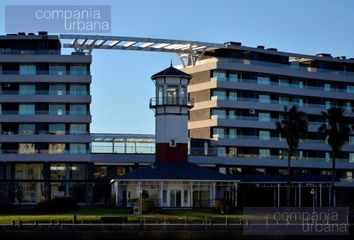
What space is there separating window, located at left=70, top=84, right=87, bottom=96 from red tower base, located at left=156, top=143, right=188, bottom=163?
18901mm

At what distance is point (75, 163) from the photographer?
124 metres

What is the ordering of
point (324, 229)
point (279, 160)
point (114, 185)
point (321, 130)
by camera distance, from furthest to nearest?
point (279, 160) → point (321, 130) → point (114, 185) → point (324, 229)

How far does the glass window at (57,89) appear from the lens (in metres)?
125

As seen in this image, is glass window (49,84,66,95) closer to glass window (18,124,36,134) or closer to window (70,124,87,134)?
window (70,124,87,134)

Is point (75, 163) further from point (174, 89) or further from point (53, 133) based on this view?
point (174, 89)

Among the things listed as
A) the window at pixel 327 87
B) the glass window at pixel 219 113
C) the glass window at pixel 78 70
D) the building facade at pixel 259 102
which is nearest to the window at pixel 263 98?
the building facade at pixel 259 102

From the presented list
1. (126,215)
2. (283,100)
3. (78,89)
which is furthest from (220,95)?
(126,215)

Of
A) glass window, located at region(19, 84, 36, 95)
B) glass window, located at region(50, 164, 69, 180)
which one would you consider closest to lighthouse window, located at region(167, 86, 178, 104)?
glass window, located at region(50, 164, 69, 180)

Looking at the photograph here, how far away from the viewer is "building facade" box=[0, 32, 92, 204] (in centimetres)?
12269

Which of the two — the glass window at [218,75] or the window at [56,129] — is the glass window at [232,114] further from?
the window at [56,129]

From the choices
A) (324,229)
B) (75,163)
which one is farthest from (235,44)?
(324,229)

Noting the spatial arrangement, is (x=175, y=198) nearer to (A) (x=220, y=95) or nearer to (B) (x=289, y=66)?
(A) (x=220, y=95)

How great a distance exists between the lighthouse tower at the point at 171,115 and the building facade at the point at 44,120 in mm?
15445

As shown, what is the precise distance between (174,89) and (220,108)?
2246 centimetres
